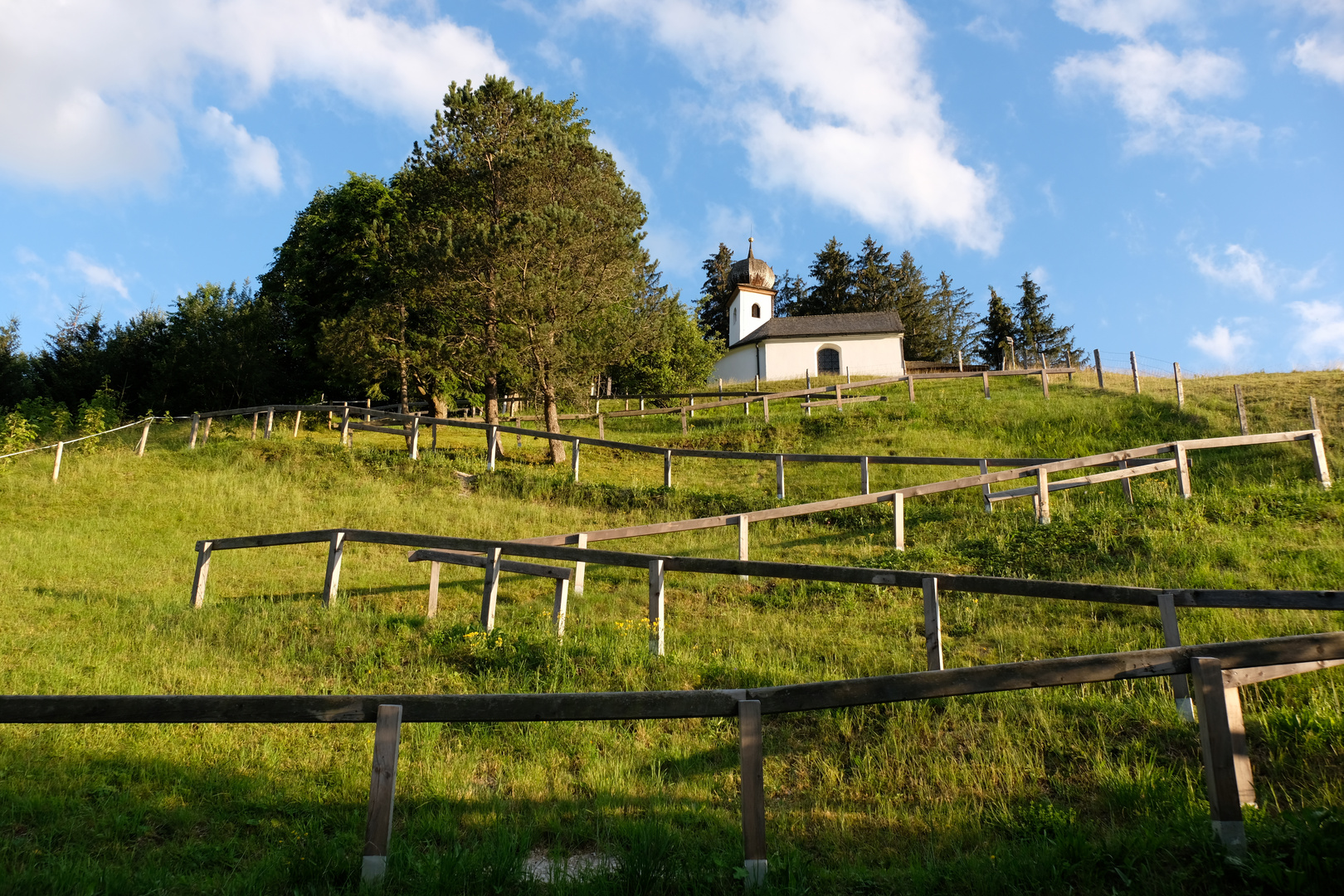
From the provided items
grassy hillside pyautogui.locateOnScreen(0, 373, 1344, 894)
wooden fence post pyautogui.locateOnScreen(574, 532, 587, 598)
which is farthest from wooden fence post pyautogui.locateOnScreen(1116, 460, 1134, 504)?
wooden fence post pyautogui.locateOnScreen(574, 532, 587, 598)

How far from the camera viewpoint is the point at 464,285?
23.7 metres

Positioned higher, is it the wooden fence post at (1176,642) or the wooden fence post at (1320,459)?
the wooden fence post at (1320,459)

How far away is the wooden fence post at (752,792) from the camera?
11.4 feet

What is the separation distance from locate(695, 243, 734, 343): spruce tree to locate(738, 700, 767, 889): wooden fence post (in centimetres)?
6482

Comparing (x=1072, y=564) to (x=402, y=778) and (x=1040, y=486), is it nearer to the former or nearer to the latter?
(x=1040, y=486)

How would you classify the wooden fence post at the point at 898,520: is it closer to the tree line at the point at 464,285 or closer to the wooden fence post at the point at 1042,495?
the wooden fence post at the point at 1042,495

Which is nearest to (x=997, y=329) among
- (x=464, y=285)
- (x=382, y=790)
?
(x=464, y=285)

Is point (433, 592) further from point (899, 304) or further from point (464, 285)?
point (899, 304)

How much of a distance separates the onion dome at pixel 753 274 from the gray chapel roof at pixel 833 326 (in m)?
7.76

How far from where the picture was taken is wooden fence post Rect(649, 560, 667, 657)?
25.2ft

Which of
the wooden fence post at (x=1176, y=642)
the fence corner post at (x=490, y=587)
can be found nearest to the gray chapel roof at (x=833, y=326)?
the fence corner post at (x=490, y=587)

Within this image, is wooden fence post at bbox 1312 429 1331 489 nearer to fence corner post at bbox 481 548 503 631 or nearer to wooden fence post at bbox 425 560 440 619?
fence corner post at bbox 481 548 503 631

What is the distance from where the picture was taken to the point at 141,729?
5.87 metres

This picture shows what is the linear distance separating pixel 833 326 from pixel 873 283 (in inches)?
605
